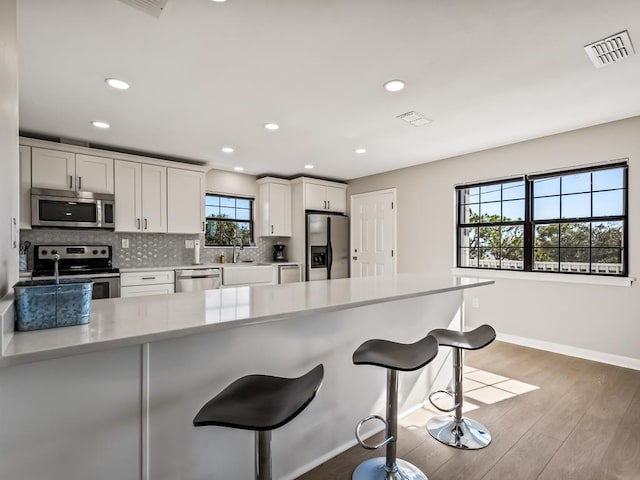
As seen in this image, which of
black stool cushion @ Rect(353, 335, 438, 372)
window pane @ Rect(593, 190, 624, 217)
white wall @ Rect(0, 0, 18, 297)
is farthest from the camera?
window pane @ Rect(593, 190, 624, 217)

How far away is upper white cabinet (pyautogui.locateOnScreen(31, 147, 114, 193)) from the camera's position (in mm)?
3568

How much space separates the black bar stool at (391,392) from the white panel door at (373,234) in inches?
140

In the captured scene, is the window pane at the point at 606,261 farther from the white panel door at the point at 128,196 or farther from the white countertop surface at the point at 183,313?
the white panel door at the point at 128,196

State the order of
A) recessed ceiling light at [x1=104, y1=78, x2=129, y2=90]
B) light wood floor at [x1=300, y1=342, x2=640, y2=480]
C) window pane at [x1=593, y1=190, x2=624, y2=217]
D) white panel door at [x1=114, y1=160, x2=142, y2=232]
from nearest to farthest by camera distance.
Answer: light wood floor at [x1=300, y1=342, x2=640, y2=480] → recessed ceiling light at [x1=104, y1=78, x2=129, y2=90] → window pane at [x1=593, y1=190, x2=624, y2=217] → white panel door at [x1=114, y1=160, x2=142, y2=232]

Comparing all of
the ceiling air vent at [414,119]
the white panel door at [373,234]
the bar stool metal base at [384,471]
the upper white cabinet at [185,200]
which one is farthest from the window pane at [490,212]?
the upper white cabinet at [185,200]

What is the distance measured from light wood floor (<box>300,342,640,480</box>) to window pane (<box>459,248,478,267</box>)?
5.06 ft

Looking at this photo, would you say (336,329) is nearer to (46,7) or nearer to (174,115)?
(46,7)

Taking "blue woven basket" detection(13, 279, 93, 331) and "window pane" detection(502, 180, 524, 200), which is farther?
"window pane" detection(502, 180, 524, 200)

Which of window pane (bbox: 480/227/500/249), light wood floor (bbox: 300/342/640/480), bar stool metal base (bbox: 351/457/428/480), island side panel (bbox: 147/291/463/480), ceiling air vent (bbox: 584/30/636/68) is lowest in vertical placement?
light wood floor (bbox: 300/342/640/480)

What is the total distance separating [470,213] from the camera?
4.58 m

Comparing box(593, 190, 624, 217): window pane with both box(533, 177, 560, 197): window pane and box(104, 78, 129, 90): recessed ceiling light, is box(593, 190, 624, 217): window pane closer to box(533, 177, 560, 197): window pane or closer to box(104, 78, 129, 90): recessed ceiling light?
box(533, 177, 560, 197): window pane

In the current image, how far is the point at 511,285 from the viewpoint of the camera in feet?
13.6

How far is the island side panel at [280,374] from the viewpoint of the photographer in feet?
4.32

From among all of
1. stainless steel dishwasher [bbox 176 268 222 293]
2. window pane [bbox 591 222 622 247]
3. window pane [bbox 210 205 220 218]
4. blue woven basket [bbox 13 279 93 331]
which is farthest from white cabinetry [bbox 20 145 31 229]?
window pane [bbox 591 222 622 247]
